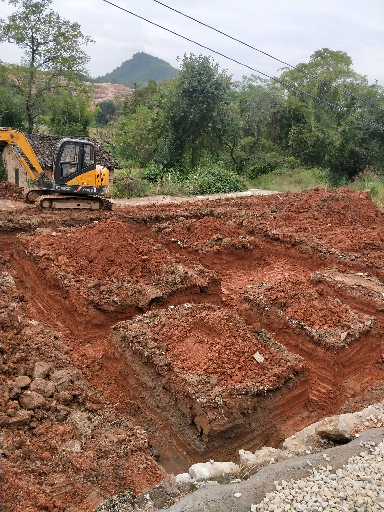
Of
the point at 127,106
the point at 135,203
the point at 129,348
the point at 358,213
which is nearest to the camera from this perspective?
the point at 129,348

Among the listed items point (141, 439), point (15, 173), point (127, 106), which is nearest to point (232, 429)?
point (141, 439)

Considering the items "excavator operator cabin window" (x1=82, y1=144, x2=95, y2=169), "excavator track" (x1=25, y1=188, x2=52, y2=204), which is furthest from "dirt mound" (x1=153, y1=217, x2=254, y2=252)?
"excavator track" (x1=25, y1=188, x2=52, y2=204)

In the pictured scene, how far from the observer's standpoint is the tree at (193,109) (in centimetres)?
2055

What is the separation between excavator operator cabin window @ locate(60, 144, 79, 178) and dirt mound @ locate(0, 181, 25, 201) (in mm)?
3244

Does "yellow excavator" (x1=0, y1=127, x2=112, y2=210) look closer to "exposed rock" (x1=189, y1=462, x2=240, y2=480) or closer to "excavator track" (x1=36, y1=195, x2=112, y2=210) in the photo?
"excavator track" (x1=36, y1=195, x2=112, y2=210)

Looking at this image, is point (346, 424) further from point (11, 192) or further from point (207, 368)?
point (11, 192)

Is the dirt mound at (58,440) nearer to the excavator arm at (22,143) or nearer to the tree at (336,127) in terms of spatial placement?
the excavator arm at (22,143)

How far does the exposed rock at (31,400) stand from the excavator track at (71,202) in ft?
29.4

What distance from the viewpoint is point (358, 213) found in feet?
49.7

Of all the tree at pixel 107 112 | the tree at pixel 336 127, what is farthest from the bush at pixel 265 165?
the tree at pixel 107 112

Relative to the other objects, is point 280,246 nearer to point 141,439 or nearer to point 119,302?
point 119,302

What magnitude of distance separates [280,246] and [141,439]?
811 centimetres

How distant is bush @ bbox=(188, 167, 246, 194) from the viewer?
20.3 m

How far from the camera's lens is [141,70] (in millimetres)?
104625
